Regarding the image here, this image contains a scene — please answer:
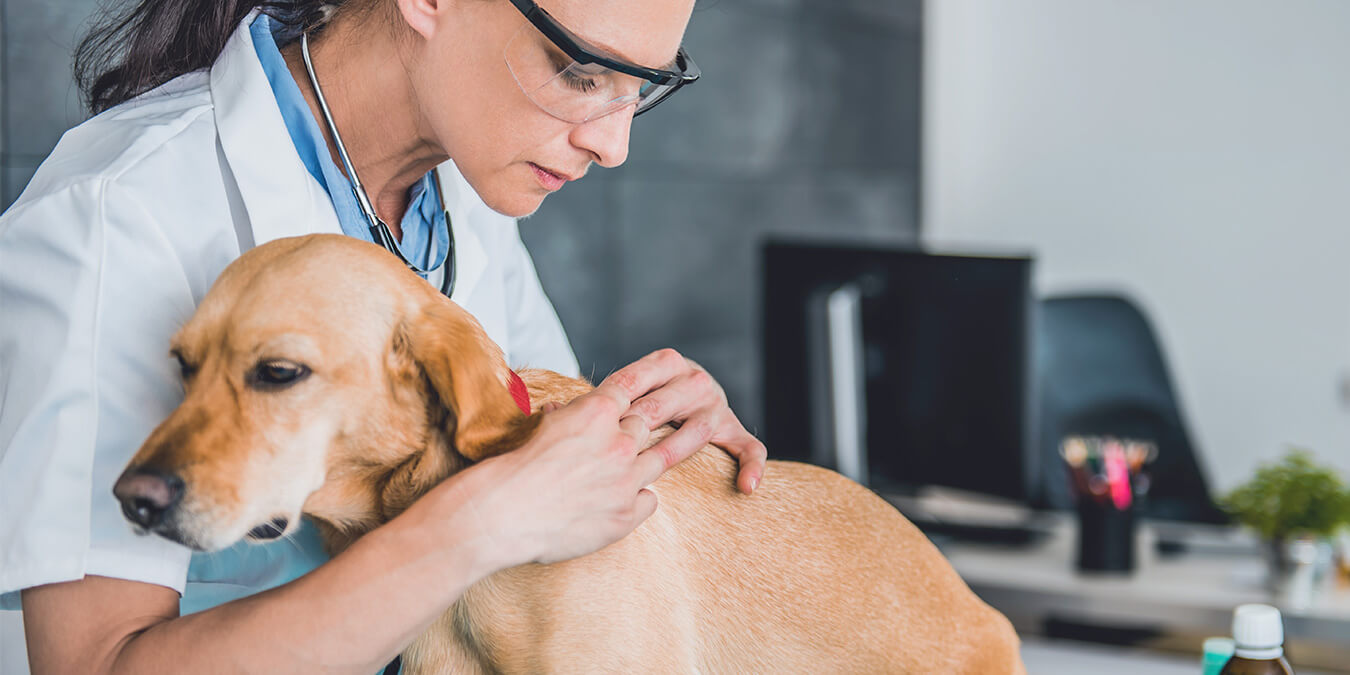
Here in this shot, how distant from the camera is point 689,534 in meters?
0.94

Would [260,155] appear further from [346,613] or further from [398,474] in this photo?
[346,613]

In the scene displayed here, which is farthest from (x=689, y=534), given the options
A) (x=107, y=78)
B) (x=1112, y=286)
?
(x=1112, y=286)

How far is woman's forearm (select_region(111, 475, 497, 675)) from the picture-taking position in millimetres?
722

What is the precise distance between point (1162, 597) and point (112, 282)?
1.79 metres

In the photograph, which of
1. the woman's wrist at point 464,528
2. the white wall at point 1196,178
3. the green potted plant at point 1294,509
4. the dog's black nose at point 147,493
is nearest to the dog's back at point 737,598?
the woman's wrist at point 464,528

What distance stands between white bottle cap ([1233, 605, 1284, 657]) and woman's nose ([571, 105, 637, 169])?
2.35ft

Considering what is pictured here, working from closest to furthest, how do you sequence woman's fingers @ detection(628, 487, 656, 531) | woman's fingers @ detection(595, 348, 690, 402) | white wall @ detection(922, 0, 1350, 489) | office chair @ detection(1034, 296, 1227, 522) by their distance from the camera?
1. woman's fingers @ detection(628, 487, 656, 531)
2. woman's fingers @ detection(595, 348, 690, 402)
3. office chair @ detection(1034, 296, 1227, 522)
4. white wall @ detection(922, 0, 1350, 489)

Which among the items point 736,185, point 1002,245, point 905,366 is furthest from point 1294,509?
point 1002,245

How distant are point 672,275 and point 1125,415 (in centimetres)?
135

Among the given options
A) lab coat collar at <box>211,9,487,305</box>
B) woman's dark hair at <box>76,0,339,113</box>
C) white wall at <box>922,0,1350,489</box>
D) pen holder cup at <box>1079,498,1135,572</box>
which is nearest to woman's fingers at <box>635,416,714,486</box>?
lab coat collar at <box>211,9,487,305</box>

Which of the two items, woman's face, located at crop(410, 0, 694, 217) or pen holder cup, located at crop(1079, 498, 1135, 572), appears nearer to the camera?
woman's face, located at crop(410, 0, 694, 217)

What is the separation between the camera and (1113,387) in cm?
311

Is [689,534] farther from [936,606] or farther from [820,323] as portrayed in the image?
[820,323]

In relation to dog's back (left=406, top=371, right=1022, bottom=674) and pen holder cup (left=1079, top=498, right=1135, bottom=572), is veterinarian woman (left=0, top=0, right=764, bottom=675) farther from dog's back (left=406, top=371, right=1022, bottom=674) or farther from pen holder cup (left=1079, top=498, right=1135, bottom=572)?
pen holder cup (left=1079, top=498, right=1135, bottom=572)
